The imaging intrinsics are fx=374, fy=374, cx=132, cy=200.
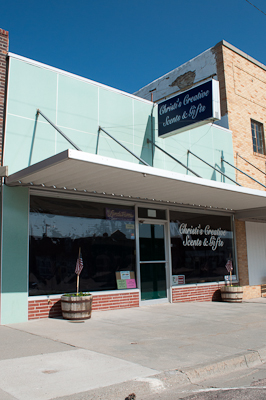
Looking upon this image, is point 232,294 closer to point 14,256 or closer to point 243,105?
point 14,256

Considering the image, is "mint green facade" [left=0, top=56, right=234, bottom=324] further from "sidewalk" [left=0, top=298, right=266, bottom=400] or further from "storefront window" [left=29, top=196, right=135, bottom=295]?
"sidewalk" [left=0, top=298, right=266, bottom=400]

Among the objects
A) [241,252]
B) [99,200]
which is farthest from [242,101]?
[99,200]

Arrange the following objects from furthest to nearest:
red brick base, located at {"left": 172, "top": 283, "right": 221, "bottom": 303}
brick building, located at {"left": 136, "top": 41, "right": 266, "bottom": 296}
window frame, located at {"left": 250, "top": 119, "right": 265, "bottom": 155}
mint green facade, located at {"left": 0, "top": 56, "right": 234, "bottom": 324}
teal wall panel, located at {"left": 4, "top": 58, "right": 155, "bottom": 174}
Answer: window frame, located at {"left": 250, "top": 119, "right": 265, "bottom": 155} < brick building, located at {"left": 136, "top": 41, "right": 266, "bottom": 296} < red brick base, located at {"left": 172, "top": 283, "right": 221, "bottom": 303} < teal wall panel, located at {"left": 4, "top": 58, "right": 155, "bottom": 174} < mint green facade, located at {"left": 0, "top": 56, "right": 234, "bottom": 324}

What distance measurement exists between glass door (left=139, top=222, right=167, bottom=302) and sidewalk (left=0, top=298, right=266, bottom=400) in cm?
181

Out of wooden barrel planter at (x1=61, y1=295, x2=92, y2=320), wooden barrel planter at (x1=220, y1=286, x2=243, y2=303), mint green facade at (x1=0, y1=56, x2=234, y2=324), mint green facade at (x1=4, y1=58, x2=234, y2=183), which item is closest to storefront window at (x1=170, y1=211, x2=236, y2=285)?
wooden barrel planter at (x1=220, y1=286, x2=243, y2=303)

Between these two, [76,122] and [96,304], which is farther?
[76,122]

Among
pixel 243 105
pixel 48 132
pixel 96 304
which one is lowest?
pixel 96 304

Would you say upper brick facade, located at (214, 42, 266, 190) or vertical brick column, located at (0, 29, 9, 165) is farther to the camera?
upper brick facade, located at (214, 42, 266, 190)

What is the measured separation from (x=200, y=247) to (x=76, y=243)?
4971mm

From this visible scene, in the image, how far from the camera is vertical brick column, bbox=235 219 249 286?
1406 cm

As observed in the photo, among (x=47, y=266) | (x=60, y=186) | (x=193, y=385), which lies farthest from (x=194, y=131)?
(x=193, y=385)

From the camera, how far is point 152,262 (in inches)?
448

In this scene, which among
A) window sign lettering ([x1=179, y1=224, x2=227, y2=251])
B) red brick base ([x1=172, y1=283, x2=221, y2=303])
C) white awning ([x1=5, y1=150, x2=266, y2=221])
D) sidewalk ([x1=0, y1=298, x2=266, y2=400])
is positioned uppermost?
white awning ([x1=5, y1=150, x2=266, y2=221])

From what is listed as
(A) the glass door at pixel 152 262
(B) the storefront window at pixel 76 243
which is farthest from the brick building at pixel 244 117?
(B) the storefront window at pixel 76 243
